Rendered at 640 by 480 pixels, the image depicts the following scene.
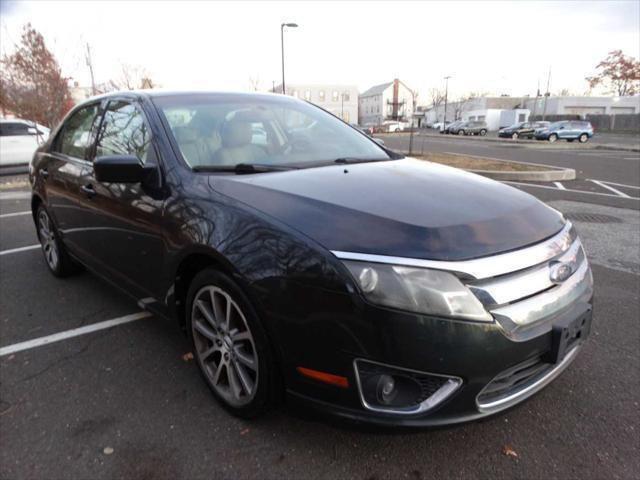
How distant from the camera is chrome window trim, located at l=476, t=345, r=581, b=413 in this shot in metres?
1.89

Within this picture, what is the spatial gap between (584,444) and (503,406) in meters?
0.62

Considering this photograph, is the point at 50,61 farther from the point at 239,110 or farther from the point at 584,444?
the point at 584,444

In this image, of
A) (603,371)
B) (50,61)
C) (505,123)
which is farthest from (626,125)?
(603,371)

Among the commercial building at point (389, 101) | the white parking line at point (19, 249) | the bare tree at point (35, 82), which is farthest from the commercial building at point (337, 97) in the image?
the white parking line at point (19, 249)

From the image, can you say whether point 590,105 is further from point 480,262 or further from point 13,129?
point 480,262

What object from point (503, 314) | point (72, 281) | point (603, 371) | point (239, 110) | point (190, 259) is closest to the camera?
point (503, 314)

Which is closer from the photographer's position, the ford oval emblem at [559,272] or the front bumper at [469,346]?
the front bumper at [469,346]

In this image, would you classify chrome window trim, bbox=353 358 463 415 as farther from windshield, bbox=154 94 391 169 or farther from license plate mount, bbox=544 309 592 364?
windshield, bbox=154 94 391 169

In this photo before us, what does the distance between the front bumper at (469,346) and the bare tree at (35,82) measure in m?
17.6

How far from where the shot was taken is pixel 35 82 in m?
16.1

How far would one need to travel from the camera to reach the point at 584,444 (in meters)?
2.19

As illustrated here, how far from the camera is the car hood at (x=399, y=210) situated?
1827 mm

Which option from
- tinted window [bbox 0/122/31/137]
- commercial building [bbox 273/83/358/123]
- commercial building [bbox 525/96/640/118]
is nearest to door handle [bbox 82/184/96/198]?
tinted window [bbox 0/122/31/137]

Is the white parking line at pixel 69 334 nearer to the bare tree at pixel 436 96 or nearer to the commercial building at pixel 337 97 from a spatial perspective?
the commercial building at pixel 337 97
